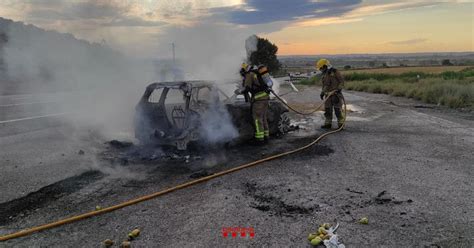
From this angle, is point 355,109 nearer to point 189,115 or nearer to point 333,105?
point 333,105

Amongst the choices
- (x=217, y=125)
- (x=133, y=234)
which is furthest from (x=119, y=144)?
(x=133, y=234)

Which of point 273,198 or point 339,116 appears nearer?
point 273,198

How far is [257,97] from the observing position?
8.09 m

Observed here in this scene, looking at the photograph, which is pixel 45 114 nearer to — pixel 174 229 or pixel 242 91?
pixel 242 91

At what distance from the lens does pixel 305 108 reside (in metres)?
15.7

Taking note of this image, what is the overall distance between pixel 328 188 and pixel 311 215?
3.44 feet

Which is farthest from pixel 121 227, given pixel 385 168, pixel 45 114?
pixel 45 114

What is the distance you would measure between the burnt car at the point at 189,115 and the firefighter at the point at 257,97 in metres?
0.20

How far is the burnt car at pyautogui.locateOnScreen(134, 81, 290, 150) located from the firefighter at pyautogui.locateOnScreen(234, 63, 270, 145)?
0.20m

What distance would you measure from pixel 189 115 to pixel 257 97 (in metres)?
1.73

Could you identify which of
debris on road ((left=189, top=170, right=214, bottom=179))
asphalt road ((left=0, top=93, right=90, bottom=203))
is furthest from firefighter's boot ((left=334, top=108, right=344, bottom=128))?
asphalt road ((left=0, top=93, right=90, bottom=203))

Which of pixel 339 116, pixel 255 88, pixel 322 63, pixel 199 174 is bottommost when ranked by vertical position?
pixel 199 174

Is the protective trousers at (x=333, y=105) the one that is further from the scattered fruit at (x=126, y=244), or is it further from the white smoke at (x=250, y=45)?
the scattered fruit at (x=126, y=244)

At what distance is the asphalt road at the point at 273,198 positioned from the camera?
4078 mm
